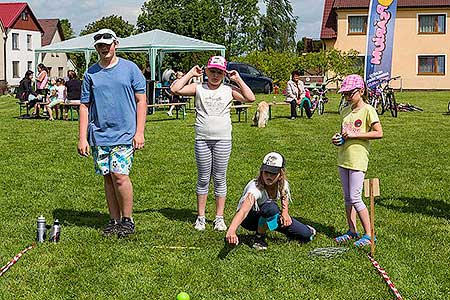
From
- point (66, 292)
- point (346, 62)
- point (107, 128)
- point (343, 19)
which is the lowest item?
point (66, 292)

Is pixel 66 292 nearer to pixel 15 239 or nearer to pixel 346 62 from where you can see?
pixel 15 239

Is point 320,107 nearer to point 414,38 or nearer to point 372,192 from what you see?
point 372,192

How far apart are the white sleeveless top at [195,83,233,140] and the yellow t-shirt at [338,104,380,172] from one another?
112 centimetres

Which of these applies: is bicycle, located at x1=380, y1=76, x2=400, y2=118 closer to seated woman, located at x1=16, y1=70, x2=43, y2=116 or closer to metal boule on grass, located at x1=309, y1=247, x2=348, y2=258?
seated woman, located at x1=16, y1=70, x2=43, y2=116

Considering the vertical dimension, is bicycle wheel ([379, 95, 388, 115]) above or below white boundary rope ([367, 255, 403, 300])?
above

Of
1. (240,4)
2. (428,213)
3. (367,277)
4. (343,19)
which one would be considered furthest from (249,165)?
(240,4)

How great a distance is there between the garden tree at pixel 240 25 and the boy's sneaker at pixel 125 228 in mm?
50094

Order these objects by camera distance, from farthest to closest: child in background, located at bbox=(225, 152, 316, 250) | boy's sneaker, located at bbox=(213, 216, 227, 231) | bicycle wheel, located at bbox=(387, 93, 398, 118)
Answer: bicycle wheel, located at bbox=(387, 93, 398, 118)
boy's sneaker, located at bbox=(213, 216, 227, 231)
child in background, located at bbox=(225, 152, 316, 250)

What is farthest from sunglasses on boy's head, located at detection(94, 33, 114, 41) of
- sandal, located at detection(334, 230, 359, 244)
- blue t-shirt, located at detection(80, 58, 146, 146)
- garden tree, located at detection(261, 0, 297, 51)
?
garden tree, located at detection(261, 0, 297, 51)

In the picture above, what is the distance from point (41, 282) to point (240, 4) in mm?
53219

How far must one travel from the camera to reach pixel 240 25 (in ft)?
188

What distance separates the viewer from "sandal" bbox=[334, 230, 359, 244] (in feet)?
20.0

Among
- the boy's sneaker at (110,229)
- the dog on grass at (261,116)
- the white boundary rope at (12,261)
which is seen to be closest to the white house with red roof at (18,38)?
the dog on grass at (261,116)

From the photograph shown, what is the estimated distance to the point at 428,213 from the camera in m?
7.40
